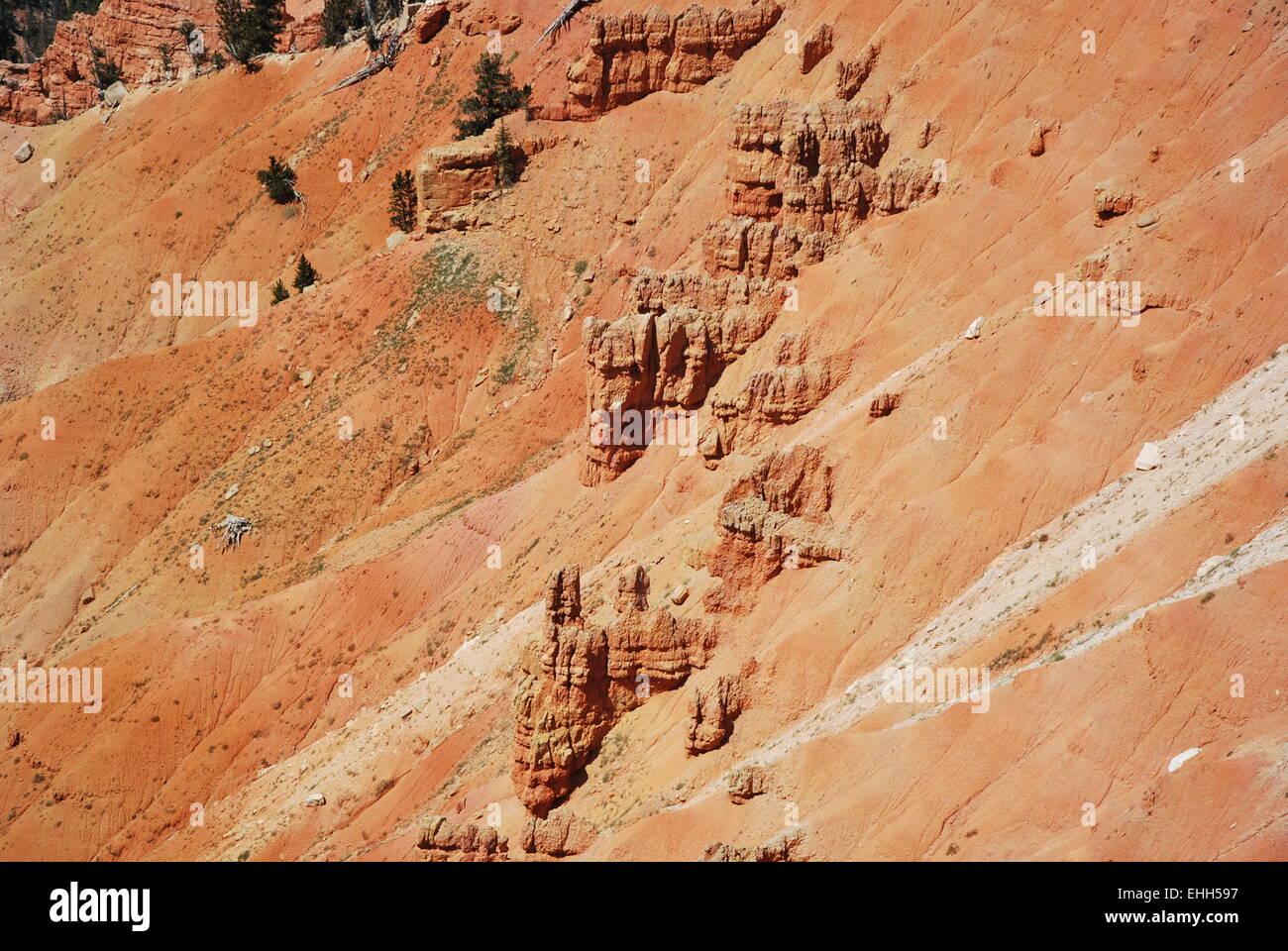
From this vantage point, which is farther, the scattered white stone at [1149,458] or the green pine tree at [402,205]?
the green pine tree at [402,205]

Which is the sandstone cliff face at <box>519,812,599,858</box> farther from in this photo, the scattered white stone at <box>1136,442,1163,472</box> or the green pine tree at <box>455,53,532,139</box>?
the green pine tree at <box>455,53,532,139</box>

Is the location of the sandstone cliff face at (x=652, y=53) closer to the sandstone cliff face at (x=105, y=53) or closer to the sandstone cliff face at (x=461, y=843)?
the sandstone cliff face at (x=105, y=53)

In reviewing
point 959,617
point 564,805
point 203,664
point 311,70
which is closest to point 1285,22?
point 959,617

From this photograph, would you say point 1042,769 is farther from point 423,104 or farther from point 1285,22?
point 423,104

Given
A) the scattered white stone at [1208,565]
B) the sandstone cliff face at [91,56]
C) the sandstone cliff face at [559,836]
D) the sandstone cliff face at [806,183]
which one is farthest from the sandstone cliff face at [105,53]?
the scattered white stone at [1208,565]

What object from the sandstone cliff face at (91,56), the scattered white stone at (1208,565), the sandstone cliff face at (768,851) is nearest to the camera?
the scattered white stone at (1208,565)

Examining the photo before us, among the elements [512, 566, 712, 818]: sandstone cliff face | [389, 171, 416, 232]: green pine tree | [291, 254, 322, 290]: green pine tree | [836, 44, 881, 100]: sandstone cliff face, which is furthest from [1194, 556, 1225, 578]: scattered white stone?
[291, 254, 322, 290]: green pine tree
